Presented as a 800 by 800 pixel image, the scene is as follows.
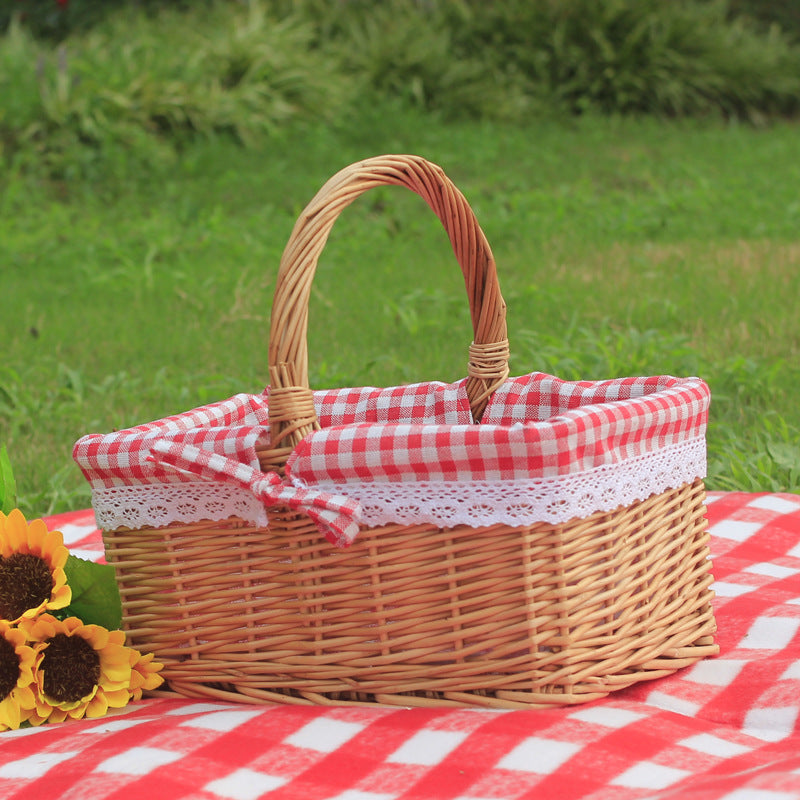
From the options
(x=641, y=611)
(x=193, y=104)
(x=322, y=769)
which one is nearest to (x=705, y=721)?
(x=641, y=611)

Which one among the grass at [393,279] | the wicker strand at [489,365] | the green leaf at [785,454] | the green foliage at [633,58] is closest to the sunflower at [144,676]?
the wicker strand at [489,365]

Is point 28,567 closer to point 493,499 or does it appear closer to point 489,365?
point 493,499

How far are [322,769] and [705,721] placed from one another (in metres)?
0.52

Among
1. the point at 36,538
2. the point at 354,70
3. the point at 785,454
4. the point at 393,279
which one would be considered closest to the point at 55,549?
the point at 36,538

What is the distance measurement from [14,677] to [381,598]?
1.77 feet

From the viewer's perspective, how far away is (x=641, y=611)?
5.11ft

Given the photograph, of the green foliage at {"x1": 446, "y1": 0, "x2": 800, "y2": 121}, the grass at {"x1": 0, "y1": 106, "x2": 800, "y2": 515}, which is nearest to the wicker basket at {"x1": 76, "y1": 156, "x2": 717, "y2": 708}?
the grass at {"x1": 0, "y1": 106, "x2": 800, "y2": 515}

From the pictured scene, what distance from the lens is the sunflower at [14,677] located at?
1.50 meters

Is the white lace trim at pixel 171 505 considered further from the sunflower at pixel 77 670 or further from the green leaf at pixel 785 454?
the green leaf at pixel 785 454

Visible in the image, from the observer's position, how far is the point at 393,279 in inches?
185

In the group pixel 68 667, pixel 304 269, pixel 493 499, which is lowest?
pixel 68 667

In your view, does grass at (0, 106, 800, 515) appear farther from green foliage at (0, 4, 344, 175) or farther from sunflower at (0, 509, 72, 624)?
sunflower at (0, 509, 72, 624)

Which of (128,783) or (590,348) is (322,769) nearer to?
(128,783)

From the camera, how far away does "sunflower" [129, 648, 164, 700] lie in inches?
63.6
